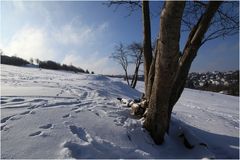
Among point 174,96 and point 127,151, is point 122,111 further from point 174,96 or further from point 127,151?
point 127,151

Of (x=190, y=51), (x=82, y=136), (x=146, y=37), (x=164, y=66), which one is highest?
(x=146, y=37)

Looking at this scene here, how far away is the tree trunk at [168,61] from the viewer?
3.29m

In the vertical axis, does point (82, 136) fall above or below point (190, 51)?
below

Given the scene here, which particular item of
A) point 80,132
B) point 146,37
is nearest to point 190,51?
point 146,37

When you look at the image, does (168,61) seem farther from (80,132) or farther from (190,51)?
(80,132)

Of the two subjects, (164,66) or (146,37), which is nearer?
(164,66)

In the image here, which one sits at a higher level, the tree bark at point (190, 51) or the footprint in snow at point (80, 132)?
the tree bark at point (190, 51)

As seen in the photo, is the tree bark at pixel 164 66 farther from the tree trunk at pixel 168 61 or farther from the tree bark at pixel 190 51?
the tree bark at pixel 190 51

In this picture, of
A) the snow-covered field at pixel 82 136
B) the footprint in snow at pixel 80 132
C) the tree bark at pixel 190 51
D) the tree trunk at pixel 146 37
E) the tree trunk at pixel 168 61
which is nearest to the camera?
the snow-covered field at pixel 82 136

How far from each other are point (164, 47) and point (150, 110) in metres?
1.54

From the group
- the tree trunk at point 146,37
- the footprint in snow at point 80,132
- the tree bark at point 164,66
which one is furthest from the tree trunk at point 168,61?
the footprint in snow at point 80,132

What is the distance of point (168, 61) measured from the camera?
365 centimetres

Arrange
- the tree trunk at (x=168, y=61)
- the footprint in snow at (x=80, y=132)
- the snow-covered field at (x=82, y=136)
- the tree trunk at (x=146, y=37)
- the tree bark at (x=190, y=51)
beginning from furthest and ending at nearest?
the tree trunk at (x=146, y=37) < the tree bark at (x=190, y=51) < the footprint in snow at (x=80, y=132) < the tree trunk at (x=168, y=61) < the snow-covered field at (x=82, y=136)

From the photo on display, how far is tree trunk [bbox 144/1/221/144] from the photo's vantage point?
3291 mm
